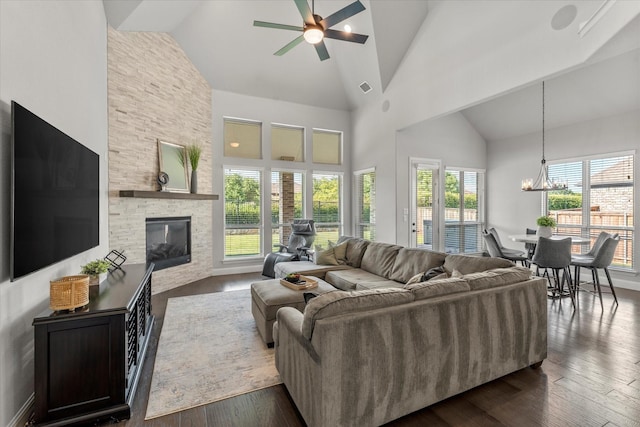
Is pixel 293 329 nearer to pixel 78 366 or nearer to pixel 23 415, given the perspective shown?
pixel 78 366

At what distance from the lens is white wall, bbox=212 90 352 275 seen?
Answer: 6.10m

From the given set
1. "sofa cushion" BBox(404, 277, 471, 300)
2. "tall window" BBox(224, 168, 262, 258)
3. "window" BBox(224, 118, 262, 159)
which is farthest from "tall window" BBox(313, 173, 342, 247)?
"sofa cushion" BBox(404, 277, 471, 300)

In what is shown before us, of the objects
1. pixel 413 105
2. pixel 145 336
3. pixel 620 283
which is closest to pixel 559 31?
pixel 413 105

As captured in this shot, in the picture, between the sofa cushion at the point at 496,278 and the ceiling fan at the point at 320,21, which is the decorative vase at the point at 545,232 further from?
the ceiling fan at the point at 320,21

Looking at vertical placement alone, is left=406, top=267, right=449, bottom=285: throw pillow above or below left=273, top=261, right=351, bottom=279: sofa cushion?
above

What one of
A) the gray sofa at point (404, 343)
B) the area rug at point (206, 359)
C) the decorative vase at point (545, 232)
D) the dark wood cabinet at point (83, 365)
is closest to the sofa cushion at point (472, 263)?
the gray sofa at point (404, 343)

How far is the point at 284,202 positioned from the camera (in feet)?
22.5

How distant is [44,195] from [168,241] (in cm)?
327

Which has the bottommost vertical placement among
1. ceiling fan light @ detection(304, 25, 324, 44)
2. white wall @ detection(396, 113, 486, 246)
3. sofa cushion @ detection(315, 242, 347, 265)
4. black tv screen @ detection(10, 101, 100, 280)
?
sofa cushion @ detection(315, 242, 347, 265)

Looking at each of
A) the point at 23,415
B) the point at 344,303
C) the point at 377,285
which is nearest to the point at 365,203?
the point at 377,285

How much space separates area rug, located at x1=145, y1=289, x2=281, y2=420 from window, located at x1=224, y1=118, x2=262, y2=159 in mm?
3479

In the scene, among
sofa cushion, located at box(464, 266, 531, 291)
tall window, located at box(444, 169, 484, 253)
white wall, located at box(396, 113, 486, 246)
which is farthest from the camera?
tall window, located at box(444, 169, 484, 253)

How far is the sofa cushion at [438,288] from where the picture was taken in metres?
1.94

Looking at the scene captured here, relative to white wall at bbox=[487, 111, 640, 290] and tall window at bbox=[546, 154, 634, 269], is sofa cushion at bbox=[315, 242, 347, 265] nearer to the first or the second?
white wall at bbox=[487, 111, 640, 290]
